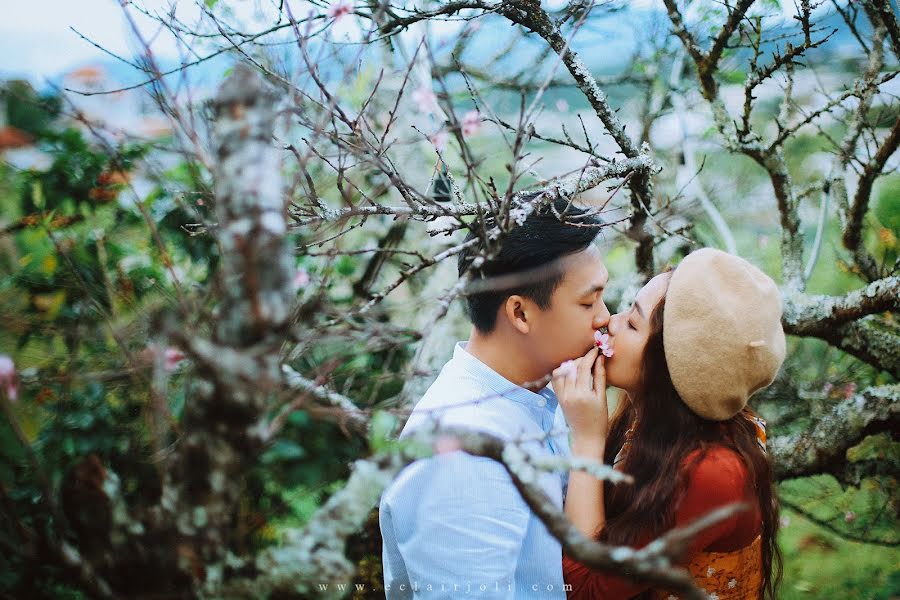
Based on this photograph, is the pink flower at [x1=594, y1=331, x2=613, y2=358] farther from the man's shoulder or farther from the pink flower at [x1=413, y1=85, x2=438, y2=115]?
the pink flower at [x1=413, y1=85, x2=438, y2=115]

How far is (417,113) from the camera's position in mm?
3656

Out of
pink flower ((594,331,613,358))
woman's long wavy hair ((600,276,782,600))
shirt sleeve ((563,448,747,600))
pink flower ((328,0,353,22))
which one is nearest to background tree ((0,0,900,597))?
pink flower ((328,0,353,22))

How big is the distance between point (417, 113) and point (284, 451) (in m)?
2.14

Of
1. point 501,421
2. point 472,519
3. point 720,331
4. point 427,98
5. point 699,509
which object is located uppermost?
point 427,98

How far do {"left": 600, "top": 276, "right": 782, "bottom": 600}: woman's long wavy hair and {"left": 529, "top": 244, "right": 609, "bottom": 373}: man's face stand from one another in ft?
0.68

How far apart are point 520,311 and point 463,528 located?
0.70 meters

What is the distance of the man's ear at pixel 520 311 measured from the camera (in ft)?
6.47

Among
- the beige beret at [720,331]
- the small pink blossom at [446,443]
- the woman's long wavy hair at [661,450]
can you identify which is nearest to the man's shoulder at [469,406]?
the woman's long wavy hair at [661,450]

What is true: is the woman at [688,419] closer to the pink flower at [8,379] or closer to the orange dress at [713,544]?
the orange dress at [713,544]

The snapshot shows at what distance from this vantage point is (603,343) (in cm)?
204

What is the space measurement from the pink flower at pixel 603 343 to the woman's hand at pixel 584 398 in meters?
0.03

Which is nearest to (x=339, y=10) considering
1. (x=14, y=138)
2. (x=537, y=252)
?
(x=537, y=252)

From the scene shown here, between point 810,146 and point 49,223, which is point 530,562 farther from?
point 810,146

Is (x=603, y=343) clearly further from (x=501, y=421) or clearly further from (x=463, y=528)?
(x=463, y=528)
